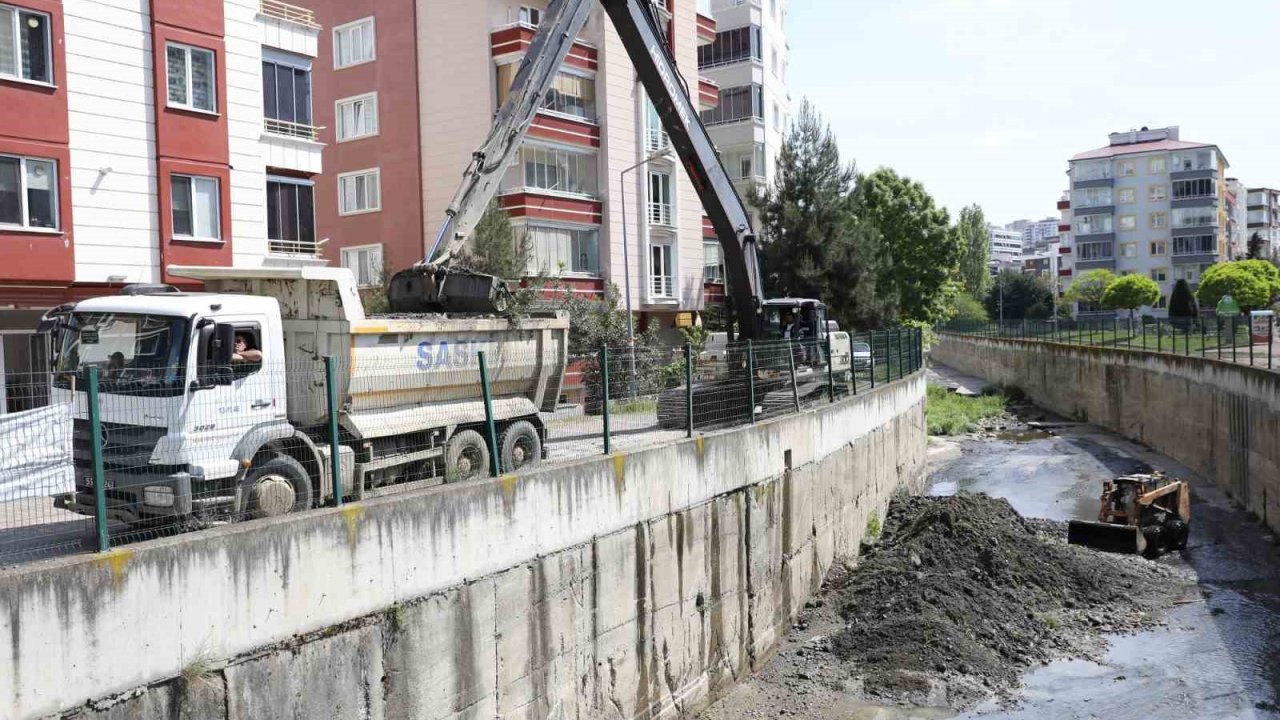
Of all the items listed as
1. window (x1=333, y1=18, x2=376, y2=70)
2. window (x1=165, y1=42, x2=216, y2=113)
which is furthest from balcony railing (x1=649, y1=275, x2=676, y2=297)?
window (x1=165, y1=42, x2=216, y2=113)

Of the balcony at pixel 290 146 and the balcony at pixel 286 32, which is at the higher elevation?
the balcony at pixel 286 32

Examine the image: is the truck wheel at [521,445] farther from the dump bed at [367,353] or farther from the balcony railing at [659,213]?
the balcony railing at [659,213]

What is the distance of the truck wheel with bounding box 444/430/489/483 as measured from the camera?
11.8 meters

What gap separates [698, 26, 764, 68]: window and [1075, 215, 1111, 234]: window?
61445 millimetres

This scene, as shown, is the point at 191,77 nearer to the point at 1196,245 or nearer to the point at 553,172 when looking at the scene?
the point at 553,172

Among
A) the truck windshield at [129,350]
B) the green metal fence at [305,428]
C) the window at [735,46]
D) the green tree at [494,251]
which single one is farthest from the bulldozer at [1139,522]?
the window at [735,46]

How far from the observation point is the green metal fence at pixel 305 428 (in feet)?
28.7

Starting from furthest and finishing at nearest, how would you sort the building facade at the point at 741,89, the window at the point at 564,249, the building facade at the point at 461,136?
the building facade at the point at 741,89, the building facade at the point at 461,136, the window at the point at 564,249

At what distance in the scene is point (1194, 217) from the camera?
306 ft

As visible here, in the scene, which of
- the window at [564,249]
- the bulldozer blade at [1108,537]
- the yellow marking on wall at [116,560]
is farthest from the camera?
the window at [564,249]

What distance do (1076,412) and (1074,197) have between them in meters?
57.8

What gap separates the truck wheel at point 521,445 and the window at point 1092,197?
9686 cm

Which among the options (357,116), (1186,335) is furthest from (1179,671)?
(357,116)

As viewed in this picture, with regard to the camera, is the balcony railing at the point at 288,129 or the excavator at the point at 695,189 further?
the balcony railing at the point at 288,129
